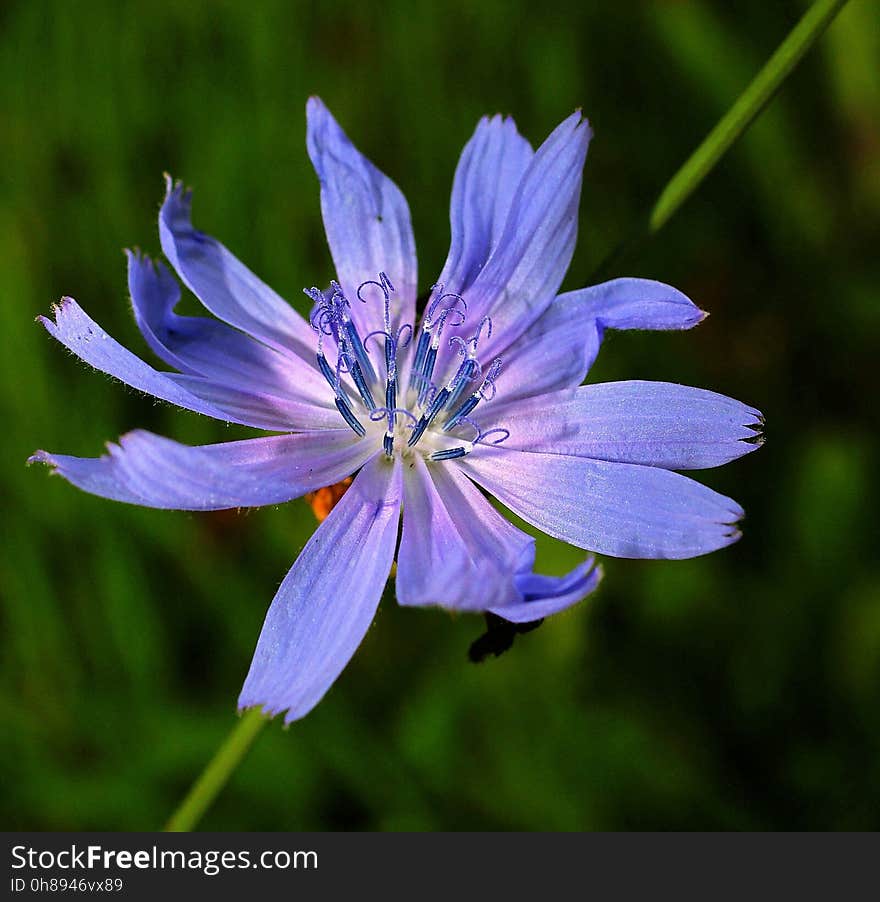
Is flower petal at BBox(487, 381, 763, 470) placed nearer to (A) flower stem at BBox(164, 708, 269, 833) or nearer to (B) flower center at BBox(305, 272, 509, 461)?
(B) flower center at BBox(305, 272, 509, 461)

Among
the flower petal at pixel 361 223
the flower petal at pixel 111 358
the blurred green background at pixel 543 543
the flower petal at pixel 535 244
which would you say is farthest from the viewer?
the blurred green background at pixel 543 543

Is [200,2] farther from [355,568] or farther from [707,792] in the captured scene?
[707,792]

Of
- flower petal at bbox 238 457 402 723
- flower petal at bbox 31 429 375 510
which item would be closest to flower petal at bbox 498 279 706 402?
flower petal at bbox 238 457 402 723

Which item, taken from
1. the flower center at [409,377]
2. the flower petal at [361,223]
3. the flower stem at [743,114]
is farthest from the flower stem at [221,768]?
the flower stem at [743,114]

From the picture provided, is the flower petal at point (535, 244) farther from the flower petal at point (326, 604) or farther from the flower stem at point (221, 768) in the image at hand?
the flower stem at point (221, 768)

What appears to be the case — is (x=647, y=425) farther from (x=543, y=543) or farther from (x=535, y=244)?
(x=543, y=543)

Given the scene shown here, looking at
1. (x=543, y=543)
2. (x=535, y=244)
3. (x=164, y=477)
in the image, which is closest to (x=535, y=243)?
(x=535, y=244)
